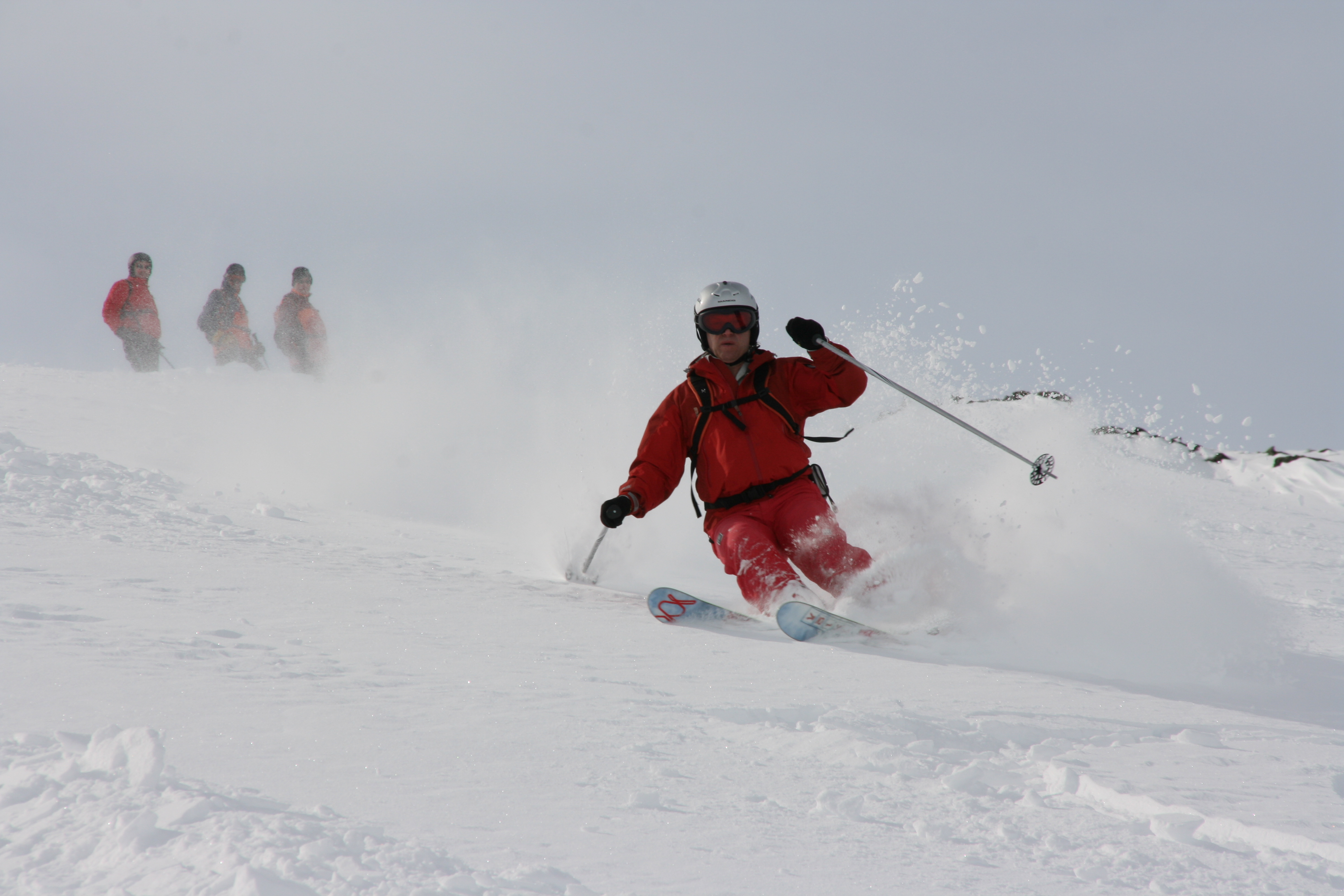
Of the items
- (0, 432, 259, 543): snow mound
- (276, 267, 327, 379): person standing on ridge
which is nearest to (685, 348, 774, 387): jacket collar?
(0, 432, 259, 543): snow mound

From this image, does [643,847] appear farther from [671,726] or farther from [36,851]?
[36,851]

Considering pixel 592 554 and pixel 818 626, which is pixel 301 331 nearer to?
pixel 592 554

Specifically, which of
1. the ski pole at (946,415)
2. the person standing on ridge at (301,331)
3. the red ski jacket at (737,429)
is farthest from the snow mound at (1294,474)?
the person standing on ridge at (301,331)

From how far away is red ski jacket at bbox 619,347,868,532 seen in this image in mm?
4629

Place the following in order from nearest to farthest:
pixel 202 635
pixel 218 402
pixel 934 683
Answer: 1. pixel 202 635
2. pixel 934 683
3. pixel 218 402

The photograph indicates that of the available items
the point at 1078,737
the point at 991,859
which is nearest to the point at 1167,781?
the point at 1078,737

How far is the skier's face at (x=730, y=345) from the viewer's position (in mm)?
4883

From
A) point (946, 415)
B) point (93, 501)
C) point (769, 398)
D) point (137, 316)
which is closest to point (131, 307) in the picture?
point (137, 316)

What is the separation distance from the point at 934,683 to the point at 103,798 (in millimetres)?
2336

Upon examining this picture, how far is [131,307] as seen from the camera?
11.8m

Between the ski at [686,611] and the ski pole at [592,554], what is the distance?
88cm

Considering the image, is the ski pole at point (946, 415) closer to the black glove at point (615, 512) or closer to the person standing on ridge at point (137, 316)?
the black glove at point (615, 512)

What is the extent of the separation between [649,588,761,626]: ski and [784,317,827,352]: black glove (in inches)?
64.0

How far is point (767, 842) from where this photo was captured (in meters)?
1.54
